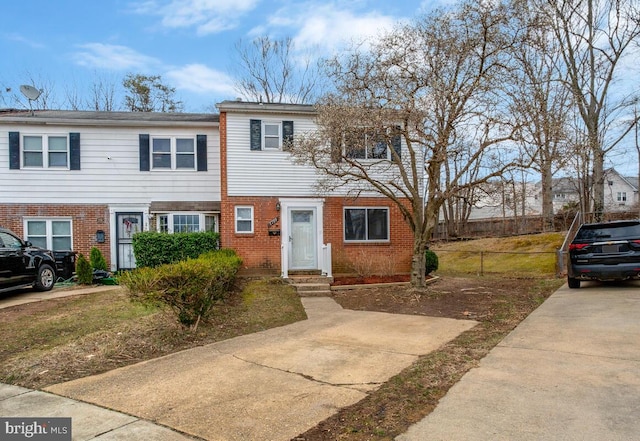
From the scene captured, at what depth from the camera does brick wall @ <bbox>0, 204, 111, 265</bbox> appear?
14.2 meters

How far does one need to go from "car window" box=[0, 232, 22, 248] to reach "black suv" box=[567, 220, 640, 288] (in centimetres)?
1337

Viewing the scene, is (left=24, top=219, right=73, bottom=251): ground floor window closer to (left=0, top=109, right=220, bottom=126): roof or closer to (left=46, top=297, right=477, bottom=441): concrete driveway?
(left=0, top=109, right=220, bottom=126): roof

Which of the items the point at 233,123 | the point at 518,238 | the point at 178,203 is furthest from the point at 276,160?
the point at 518,238

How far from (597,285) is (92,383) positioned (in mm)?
11761

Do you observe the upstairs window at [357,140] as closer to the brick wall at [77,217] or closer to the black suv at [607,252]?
the black suv at [607,252]

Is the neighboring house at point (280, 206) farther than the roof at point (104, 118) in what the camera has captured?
No

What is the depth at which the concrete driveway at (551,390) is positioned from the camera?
3.40 meters

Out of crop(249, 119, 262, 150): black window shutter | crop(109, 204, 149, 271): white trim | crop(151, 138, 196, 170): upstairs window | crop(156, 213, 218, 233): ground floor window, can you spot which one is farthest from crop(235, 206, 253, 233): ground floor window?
crop(109, 204, 149, 271): white trim

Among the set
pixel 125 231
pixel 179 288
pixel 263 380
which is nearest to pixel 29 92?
pixel 125 231

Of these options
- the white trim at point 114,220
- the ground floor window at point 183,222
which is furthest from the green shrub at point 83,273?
the ground floor window at point 183,222

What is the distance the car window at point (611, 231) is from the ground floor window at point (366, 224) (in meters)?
5.44

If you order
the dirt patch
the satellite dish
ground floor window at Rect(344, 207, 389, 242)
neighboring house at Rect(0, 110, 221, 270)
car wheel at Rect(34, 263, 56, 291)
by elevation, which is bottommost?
the dirt patch

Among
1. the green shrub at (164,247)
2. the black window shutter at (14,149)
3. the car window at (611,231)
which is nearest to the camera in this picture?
the car window at (611,231)

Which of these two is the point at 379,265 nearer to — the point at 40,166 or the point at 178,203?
the point at 178,203
